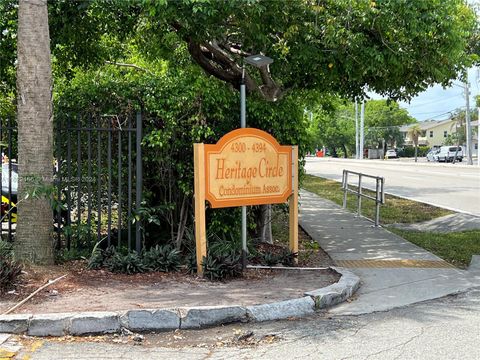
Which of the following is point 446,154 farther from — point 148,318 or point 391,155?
point 148,318

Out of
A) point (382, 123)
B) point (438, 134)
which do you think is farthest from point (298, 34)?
point (438, 134)

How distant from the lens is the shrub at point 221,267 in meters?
6.70

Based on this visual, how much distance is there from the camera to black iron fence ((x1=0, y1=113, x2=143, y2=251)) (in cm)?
716

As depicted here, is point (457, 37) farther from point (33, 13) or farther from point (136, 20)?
point (33, 13)

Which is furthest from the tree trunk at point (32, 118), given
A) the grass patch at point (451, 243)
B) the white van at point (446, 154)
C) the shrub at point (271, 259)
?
the white van at point (446, 154)

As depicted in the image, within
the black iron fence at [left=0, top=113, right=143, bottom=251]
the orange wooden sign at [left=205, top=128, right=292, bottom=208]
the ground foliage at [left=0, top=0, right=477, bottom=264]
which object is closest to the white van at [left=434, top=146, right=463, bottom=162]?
the ground foliage at [left=0, top=0, right=477, bottom=264]

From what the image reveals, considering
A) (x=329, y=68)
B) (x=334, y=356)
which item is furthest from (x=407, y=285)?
(x=329, y=68)

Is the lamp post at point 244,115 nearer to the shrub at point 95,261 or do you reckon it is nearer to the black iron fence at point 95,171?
the black iron fence at point 95,171

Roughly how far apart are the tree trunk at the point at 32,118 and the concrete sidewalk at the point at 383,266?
3623 mm

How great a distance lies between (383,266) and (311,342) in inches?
139

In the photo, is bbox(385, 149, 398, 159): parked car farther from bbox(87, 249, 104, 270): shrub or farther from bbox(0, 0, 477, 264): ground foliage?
bbox(87, 249, 104, 270): shrub

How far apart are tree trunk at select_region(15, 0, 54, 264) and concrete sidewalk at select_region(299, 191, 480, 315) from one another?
3623 mm

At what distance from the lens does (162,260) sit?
7043 mm

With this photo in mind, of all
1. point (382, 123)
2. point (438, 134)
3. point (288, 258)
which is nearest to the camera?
point (288, 258)
